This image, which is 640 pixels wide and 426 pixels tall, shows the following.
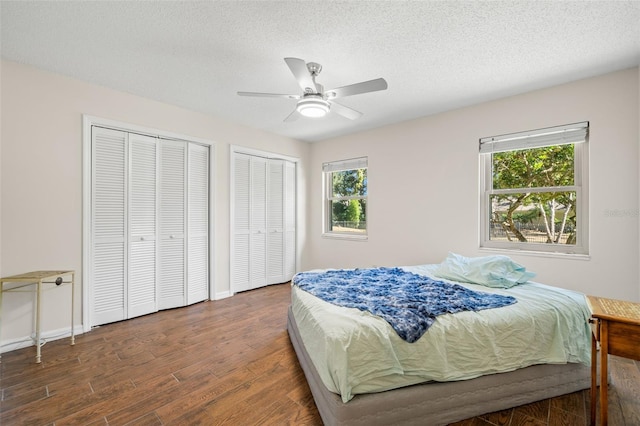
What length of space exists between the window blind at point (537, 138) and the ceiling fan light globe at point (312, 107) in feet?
7.15

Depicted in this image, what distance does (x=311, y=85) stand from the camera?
2.11 m

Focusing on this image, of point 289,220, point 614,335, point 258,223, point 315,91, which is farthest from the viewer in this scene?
point 289,220

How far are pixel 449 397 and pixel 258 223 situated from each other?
3.48 m

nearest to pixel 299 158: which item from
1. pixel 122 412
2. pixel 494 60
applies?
pixel 494 60

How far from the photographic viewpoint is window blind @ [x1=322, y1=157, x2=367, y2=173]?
4.51 metres

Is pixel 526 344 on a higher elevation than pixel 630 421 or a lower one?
higher

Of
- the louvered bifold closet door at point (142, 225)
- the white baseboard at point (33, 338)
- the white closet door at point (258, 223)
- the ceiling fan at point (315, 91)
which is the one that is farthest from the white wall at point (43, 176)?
the ceiling fan at point (315, 91)

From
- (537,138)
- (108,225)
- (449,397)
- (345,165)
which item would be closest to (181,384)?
(449,397)

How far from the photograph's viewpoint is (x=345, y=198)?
15.8 ft

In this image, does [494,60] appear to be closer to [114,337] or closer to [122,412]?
[122,412]

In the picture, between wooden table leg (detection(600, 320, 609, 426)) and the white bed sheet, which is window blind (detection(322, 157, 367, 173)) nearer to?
the white bed sheet

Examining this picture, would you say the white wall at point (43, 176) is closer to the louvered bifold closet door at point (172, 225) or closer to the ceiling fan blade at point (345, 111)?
the louvered bifold closet door at point (172, 225)

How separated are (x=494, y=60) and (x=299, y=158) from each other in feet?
10.8

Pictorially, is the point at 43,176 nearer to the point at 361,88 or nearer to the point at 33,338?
the point at 33,338
